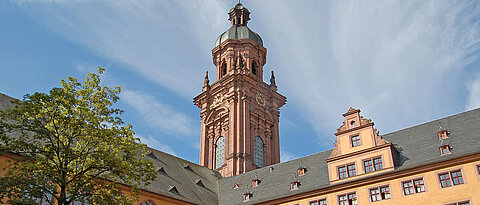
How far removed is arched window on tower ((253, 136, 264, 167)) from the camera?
62438 millimetres

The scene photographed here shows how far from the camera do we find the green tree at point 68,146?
2195 cm

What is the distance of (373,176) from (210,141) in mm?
32581

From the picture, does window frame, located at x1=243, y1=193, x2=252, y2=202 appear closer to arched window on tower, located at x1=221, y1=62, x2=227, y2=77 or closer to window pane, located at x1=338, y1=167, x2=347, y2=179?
window pane, located at x1=338, y1=167, x2=347, y2=179

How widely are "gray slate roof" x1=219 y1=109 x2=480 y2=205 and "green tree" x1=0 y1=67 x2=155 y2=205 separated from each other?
20023mm

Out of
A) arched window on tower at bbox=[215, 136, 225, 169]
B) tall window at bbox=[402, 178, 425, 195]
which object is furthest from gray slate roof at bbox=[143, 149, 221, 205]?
tall window at bbox=[402, 178, 425, 195]

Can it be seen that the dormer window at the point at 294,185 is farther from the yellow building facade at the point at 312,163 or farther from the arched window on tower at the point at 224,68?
the arched window on tower at the point at 224,68

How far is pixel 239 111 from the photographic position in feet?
205

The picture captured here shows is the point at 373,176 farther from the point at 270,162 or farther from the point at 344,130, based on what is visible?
the point at 270,162

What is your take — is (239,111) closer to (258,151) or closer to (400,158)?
(258,151)

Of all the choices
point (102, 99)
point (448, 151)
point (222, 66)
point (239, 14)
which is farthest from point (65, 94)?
point (239, 14)

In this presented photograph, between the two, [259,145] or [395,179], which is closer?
[395,179]

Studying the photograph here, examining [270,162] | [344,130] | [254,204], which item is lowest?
[254,204]

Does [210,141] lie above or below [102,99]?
above

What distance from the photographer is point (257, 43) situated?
72.9m
